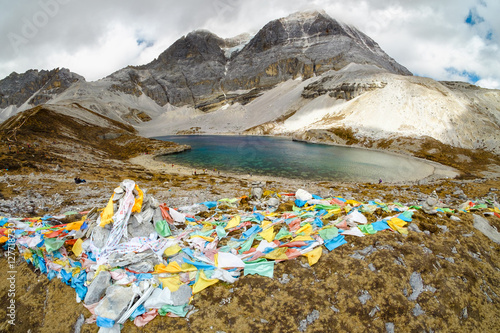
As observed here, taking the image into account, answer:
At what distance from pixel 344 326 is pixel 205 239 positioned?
4.07 metres

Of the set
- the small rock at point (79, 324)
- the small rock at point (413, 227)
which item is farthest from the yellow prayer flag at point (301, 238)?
the small rock at point (79, 324)

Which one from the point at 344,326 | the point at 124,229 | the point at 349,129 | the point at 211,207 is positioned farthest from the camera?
the point at 349,129

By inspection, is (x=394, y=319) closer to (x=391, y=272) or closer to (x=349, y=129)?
(x=391, y=272)

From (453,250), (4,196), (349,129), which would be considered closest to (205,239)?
(453,250)

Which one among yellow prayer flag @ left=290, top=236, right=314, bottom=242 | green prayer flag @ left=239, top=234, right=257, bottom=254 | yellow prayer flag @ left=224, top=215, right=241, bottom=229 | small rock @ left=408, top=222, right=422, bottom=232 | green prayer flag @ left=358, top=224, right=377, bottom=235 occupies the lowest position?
small rock @ left=408, top=222, right=422, bottom=232

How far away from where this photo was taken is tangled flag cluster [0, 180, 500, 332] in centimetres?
444

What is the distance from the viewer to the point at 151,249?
584 centimetres

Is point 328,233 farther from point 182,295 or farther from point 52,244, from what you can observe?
point 52,244

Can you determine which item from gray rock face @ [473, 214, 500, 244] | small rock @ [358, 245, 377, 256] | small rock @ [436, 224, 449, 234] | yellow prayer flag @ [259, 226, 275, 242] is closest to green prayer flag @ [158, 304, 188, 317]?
yellow prayer flag @ [259, 226, 275, 242]

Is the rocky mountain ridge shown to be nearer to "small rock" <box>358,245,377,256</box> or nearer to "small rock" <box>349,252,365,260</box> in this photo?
"small rock" <box>358,245,377,256</box>

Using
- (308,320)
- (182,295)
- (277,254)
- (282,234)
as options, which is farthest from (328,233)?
(182,295)

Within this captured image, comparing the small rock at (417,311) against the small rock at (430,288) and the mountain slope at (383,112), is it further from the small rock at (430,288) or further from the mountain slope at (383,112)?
the mountain slope at (383,112)

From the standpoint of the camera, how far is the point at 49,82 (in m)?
165

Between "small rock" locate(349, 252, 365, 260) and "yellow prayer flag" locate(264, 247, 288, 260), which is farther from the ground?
"yellow prayer flag" locate(264, 247, 288, 260)
